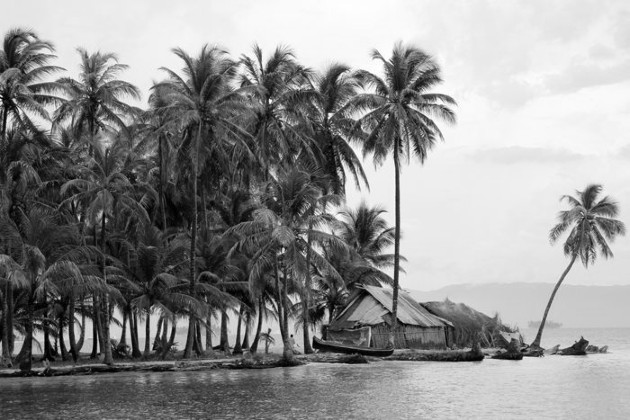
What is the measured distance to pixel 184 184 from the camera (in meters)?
49.0

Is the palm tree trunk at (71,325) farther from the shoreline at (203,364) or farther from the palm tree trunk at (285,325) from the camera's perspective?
the palm tree trunk at (285,325)

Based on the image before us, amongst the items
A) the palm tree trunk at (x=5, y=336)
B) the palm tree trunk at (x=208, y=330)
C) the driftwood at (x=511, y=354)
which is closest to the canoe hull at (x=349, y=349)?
the palm tree trunk at (x=208, y=330)

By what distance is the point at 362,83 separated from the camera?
48.4 meters

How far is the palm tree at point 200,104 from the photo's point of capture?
40.1 m

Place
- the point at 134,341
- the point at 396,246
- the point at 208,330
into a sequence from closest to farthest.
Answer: the point at 208,330 < the point at 134,341 < the point at 396,246

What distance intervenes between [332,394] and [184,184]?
2471 cm

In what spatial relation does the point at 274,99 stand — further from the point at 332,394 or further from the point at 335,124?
the point at 332,394

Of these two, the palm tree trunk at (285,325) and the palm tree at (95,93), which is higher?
the palm tree at (95,93)

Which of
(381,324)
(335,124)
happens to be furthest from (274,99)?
(381,324)

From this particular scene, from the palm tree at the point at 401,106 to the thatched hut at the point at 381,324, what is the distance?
55.2 inches

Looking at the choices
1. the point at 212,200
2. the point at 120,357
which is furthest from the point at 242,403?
the point at 212,200

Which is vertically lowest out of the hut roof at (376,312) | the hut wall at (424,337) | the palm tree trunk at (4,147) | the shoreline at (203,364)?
the shoreline at (203,364)

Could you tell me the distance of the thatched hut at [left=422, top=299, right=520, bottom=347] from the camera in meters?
54.8

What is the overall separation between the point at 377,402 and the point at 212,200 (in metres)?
29.6
